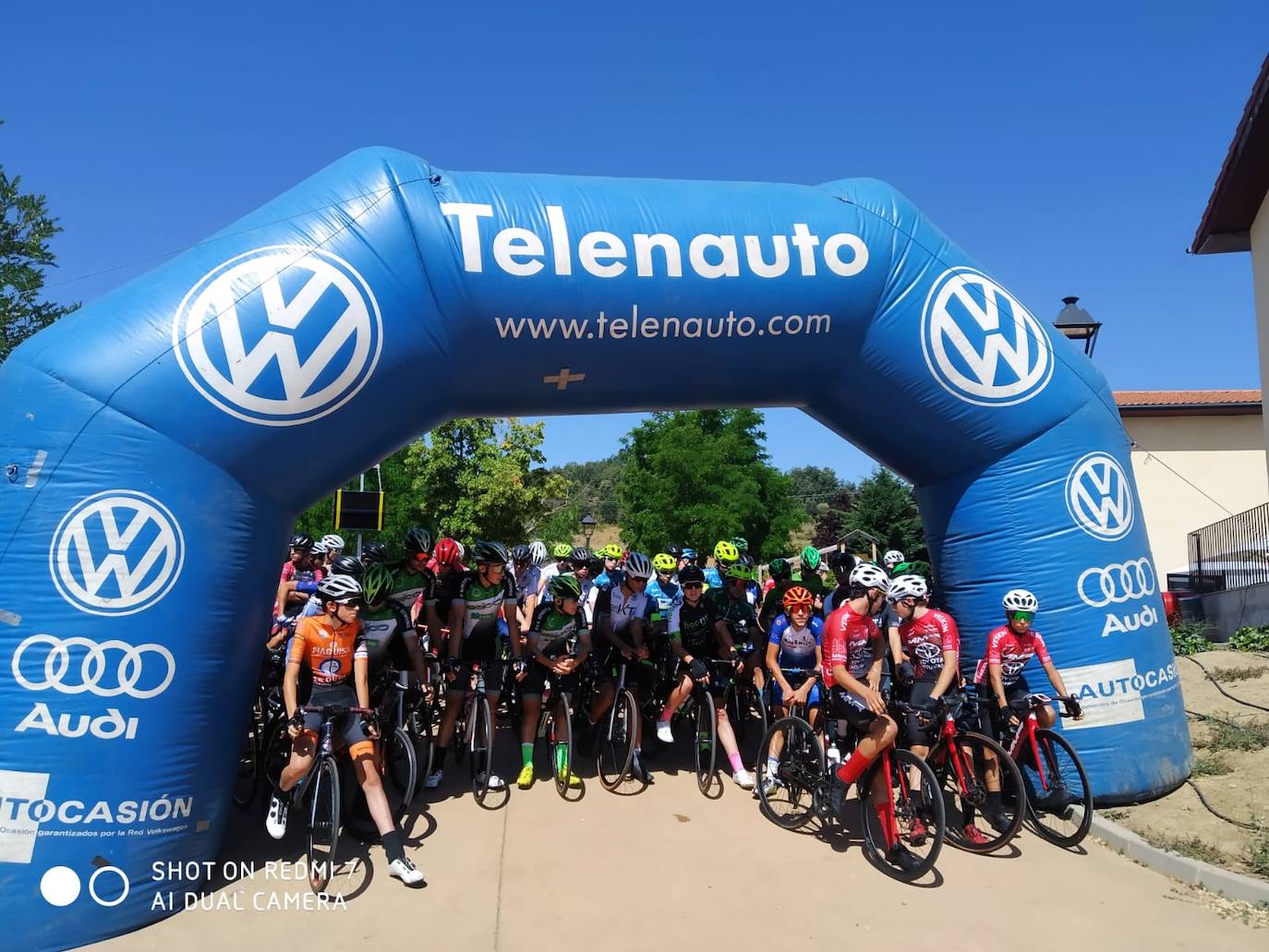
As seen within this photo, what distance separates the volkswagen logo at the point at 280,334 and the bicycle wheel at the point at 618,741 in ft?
11.0

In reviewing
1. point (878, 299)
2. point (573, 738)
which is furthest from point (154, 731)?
point (878, 299)

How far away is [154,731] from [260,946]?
1.32 metres

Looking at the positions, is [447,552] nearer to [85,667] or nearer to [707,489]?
[85,667]

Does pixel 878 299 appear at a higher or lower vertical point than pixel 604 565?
higher

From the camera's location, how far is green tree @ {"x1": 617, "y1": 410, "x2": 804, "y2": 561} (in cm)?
2841

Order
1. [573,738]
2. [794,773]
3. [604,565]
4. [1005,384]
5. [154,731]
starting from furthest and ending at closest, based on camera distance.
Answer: [604,565] → [573,738] → [1005,384] → [794,773] → [154,731]

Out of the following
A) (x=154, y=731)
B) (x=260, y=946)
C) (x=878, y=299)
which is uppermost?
(x=878, y=299)

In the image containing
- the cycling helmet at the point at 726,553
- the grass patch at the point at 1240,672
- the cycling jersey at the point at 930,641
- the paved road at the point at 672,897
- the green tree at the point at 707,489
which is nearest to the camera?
the paved road at the point at 672,897

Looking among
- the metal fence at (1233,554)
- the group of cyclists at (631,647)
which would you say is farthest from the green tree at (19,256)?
→ the metal fence at (1233,554)

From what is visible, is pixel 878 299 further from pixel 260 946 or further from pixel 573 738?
pixel 260 946

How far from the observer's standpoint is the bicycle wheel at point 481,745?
648 centimetres

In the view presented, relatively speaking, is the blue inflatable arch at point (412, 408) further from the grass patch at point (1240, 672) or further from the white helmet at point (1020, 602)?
the grass patch at point (1240, 672)

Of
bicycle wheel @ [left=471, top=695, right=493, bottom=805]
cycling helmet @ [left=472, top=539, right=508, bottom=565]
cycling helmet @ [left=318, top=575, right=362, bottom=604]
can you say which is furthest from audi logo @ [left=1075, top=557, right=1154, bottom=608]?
cycling helmet @ [left=318, top=575, right=362, bottom=604]

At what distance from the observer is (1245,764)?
675cm
